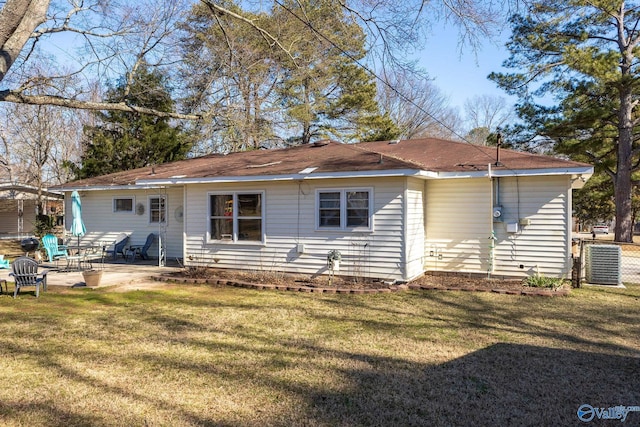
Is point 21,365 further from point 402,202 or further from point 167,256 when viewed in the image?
point 167,256

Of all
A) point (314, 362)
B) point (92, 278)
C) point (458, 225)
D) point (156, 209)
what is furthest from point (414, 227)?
point (156, 209)

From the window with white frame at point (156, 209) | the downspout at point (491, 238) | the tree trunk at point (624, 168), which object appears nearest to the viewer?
the downspout at point (491, 238)

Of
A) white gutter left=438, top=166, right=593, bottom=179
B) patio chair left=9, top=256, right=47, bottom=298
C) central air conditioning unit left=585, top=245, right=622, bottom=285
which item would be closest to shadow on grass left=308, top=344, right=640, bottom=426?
white gutter left=438, top=166, right=593, bottom=179

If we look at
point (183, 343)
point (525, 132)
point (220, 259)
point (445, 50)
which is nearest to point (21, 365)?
point (183, 343)

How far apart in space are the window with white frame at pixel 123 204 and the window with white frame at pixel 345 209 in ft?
25.7

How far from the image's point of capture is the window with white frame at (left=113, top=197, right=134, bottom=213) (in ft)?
49.1

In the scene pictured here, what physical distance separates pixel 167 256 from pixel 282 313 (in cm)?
813

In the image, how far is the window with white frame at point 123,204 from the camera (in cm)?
1495

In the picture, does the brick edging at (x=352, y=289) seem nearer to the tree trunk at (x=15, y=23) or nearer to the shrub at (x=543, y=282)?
the shrub at (x=543, y=282)

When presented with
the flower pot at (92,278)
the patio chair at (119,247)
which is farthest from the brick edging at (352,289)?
the patio chair at (119,247)

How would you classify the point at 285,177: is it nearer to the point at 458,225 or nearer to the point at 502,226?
the point at 458,225

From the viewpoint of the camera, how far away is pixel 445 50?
917 cm

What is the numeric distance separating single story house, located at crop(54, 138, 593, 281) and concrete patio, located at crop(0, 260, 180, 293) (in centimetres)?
125

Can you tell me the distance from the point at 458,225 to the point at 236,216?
18.0ft
